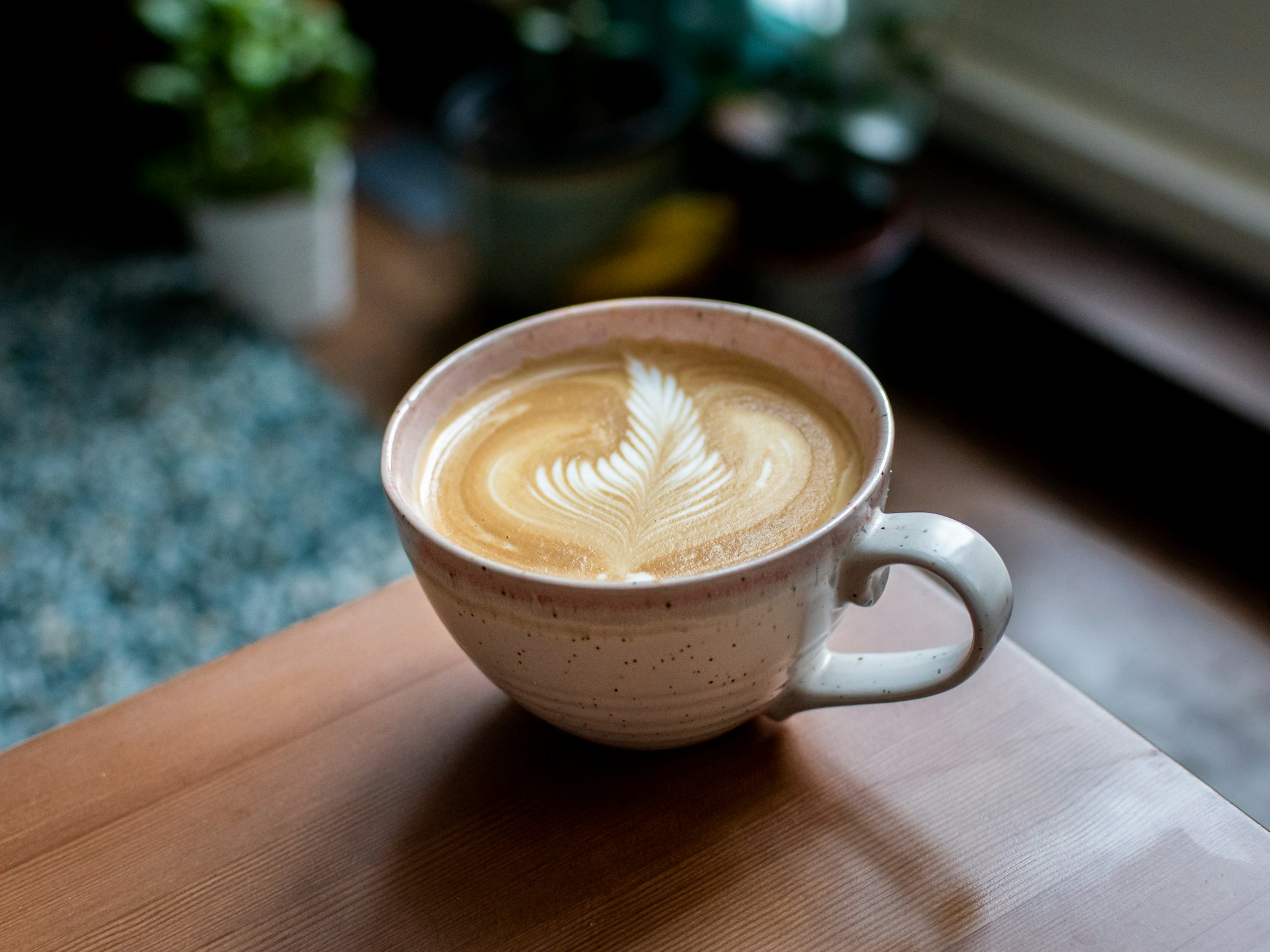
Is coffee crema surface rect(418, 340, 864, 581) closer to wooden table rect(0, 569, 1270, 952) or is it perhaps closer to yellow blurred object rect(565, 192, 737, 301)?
wooden table rect(0, 569, 1270, 952)

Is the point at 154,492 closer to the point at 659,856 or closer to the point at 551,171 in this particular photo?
the point at 551,171

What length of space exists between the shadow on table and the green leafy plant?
1479 mm

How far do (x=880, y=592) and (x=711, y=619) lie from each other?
12cm

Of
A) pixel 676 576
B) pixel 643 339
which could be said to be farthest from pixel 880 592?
pixel 643 339

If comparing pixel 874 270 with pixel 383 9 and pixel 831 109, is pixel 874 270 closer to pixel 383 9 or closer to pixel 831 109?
pixel 831 109

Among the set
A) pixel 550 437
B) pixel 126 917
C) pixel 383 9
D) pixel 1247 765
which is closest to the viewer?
pixel 126 917

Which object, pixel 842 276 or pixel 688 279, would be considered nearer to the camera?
pixel 842 276

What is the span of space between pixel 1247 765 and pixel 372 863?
40.1 inches

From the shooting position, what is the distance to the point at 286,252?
1933 mm

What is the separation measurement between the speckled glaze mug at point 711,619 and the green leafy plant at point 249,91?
140 cm

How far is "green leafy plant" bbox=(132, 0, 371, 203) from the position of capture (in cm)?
179

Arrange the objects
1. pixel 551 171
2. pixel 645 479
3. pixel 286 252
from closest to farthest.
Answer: pixel 645 479 < pixel 551 171 < pixel 286 252

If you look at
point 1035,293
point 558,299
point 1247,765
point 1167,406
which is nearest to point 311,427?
point 558,299

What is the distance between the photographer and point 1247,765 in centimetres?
122
